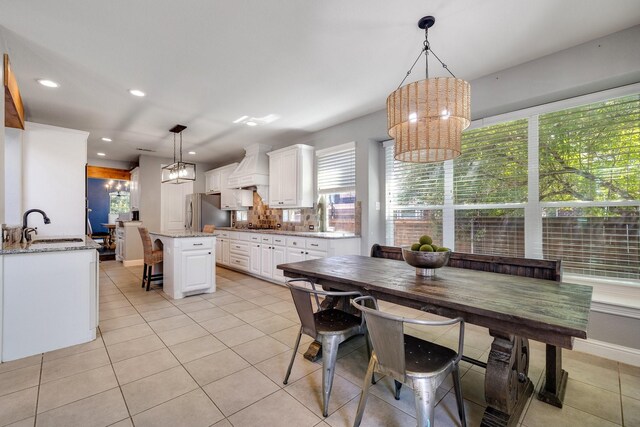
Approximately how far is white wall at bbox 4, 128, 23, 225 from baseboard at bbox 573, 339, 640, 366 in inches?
242

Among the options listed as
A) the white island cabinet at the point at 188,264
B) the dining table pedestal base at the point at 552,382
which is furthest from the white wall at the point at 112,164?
the dining table pedestal base at the point at 552,382

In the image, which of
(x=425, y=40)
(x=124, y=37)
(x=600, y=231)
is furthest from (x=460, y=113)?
(x=124, y=37)

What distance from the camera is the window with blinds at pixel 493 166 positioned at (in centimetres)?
296

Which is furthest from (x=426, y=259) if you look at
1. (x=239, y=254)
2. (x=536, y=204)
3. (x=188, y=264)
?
(x=239, y=254)

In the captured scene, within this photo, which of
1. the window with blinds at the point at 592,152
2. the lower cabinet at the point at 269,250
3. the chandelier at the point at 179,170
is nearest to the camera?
the window with blinds at the point at 592,152

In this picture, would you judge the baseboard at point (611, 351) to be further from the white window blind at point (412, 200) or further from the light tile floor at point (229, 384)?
the white window blind at point (412, 200)

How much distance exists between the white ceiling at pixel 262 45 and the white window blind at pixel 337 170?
77cm

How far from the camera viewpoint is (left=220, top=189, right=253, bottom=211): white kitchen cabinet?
646 centimetres

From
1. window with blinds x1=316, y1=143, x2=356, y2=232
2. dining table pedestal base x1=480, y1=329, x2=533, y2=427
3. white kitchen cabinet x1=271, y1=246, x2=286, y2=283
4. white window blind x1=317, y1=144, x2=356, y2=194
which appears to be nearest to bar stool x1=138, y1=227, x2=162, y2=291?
white kitchen cabinet x1=271, y1=246, x2=286, y2=283

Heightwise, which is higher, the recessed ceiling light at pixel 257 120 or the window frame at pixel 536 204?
the recessed ceiling light at pixel 257 120

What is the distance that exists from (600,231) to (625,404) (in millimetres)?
1400

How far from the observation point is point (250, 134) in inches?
199

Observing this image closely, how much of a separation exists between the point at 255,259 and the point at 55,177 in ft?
10.0

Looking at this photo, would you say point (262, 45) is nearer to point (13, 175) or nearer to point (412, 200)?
point (412, 200)
